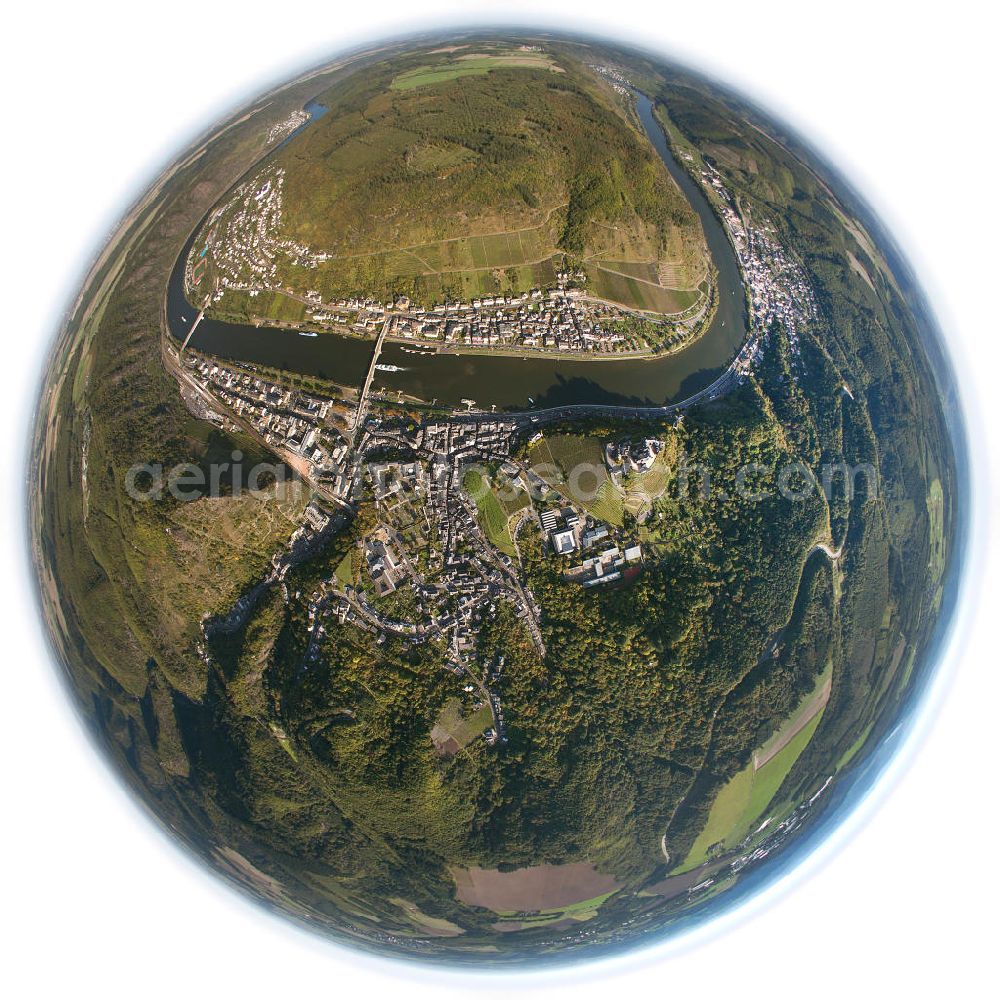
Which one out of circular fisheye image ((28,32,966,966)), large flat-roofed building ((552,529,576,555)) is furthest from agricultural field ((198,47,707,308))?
large flat-roofed building ((552,529,576,555))

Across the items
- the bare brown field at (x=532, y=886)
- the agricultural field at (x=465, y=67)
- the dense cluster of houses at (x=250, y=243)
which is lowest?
the bare brown field at (x=532, y=886)

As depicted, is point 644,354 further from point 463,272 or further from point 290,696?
point 290,696

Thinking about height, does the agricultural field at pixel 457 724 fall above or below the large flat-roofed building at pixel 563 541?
below

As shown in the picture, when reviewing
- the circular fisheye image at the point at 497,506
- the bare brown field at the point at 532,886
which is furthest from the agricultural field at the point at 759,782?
the bare brown field at the point at 532,886

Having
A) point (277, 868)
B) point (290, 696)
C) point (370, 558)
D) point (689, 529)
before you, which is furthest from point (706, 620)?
point (277, 868)

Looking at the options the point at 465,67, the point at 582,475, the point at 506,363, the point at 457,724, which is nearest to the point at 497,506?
the point at 582,475

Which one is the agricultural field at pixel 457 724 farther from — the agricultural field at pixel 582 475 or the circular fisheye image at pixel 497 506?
the agricultural field at pixel 582 475

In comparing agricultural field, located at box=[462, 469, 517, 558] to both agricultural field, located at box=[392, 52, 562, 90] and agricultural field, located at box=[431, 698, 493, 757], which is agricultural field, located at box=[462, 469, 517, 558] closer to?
agricultural field, located at box=[431, 698, 493, 757]
